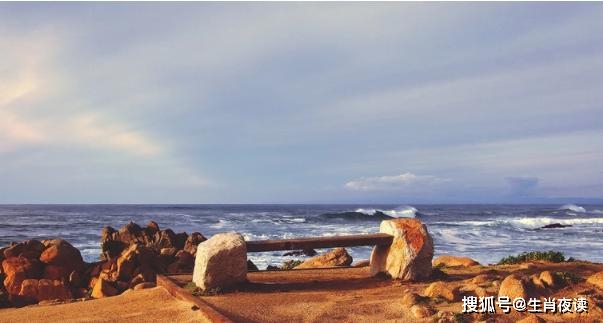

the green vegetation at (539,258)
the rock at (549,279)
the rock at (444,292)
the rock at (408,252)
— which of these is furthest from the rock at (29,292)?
the green vegetation at (539,258)

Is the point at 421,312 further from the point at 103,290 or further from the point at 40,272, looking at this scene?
the point at 40,272

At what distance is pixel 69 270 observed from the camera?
14.4 m

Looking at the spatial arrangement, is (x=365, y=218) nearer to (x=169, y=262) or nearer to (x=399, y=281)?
(x=169, y=262)

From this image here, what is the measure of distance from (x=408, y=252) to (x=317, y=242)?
1601 millimetres

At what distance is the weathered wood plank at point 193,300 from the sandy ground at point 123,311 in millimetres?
75

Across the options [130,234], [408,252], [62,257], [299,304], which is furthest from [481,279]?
[130,234]

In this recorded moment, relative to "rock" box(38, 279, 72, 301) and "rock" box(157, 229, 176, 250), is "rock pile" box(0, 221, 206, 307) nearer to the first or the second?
"rock" box(38, 279, 72, 301)

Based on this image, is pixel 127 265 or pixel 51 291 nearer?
pixel 51 291

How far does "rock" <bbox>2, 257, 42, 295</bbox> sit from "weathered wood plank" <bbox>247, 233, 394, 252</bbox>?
275 inches

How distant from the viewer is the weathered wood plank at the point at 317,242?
367 inches

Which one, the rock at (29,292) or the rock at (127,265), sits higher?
the rock at (127,265)

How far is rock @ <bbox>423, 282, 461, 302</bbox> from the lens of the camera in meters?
7.59

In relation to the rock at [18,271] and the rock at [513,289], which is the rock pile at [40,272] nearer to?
the rock at [18,271]

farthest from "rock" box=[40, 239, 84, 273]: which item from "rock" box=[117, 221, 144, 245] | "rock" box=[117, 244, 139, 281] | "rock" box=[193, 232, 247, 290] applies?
"rock" box=[193, 232, 247, 290]
